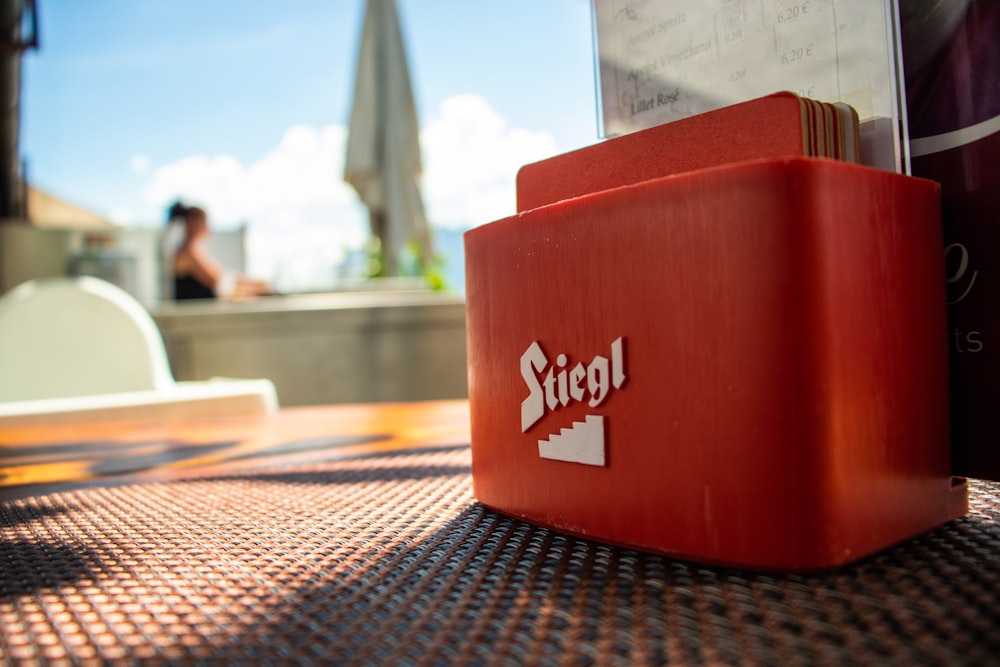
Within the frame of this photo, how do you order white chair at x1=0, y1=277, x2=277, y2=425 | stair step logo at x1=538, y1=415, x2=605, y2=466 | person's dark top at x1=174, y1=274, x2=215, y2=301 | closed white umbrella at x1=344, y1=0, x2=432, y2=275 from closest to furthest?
1. stair step logo at x1=538, y1=415, x2=605, y2=466
2. white chair at x1=0, y1=277, x2=277, y2=425
3. person's dark top at x1=174, y1=274, x2=215, y2=301
4. closed white umbrella at x1=344, y1=0, x2=432, y2=275

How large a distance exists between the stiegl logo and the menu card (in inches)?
6.2

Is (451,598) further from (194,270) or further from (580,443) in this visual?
(194,270)

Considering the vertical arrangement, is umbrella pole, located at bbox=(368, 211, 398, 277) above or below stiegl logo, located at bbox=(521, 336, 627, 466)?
above

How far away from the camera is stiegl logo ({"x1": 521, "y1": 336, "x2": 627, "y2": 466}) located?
29cm

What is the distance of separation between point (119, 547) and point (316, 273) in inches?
266

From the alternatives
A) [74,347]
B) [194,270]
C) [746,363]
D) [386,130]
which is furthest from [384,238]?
[746,363]

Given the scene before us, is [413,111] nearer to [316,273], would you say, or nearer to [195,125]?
[316,273]

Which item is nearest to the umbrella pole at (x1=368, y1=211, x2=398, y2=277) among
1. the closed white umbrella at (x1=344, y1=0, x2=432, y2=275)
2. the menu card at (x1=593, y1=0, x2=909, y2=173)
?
the closed white umbrella at (x1=344, y1=0, x2=432, y2=275)

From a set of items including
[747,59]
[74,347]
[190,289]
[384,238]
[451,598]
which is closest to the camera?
[451,598]

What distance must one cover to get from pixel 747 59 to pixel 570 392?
0.21 meters

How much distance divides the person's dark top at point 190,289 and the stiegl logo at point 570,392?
12.4 ft

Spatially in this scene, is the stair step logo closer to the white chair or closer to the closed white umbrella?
the white chair

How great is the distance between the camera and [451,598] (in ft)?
0.78

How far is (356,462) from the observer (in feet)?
1.89
